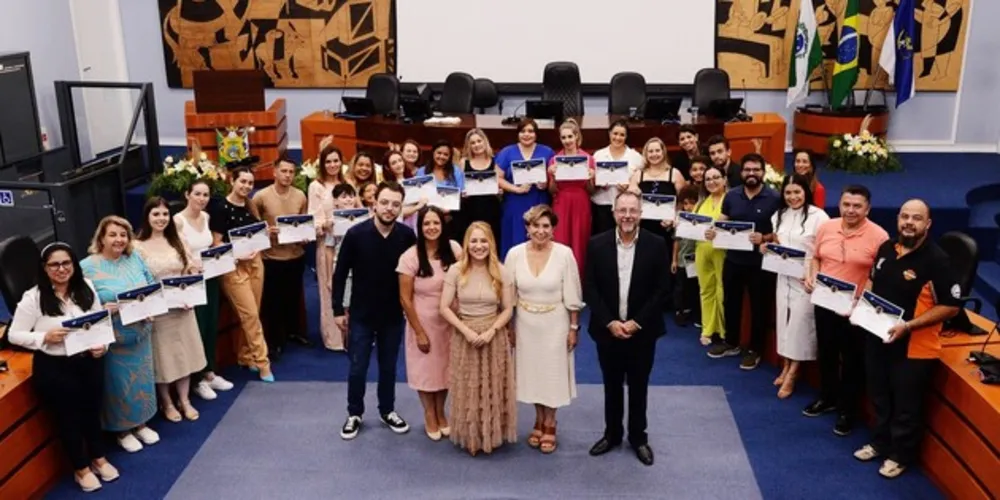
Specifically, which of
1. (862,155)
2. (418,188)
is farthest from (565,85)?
(418,188)

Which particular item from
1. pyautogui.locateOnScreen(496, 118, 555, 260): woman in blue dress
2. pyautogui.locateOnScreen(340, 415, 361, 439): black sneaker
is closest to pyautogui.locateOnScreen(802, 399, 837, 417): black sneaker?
pyautogui.locateOnScreen(496, 118, 555, 260): woman in blue dress

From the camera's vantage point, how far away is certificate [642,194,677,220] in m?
6.46

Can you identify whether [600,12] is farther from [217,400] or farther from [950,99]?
[217,400]

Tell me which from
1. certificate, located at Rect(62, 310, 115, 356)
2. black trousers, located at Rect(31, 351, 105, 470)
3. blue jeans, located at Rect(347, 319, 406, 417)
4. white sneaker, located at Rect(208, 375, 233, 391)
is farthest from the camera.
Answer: white sneaker, located at Rect(208, 375, 233, 391)

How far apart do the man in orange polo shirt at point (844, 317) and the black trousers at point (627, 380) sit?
1.19m

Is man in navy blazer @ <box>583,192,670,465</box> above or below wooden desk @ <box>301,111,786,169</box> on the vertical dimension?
below

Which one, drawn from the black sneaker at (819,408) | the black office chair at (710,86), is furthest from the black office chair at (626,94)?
the black sneaker at (819,408)

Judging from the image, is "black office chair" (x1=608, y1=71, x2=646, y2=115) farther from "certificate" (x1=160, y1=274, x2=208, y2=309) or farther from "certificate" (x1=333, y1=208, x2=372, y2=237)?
"certificate" (x1=160, y1=274, x2=208, y2=309)

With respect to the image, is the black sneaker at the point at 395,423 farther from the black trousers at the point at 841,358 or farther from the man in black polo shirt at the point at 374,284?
the black trousers at the point at 841,358

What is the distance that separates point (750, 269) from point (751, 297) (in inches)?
9.0

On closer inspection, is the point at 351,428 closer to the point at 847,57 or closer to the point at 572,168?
the point at 572,168

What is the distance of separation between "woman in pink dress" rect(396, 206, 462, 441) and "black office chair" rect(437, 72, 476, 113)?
5336 mm

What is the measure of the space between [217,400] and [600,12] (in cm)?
744

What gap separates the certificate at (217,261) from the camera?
5520 mm
